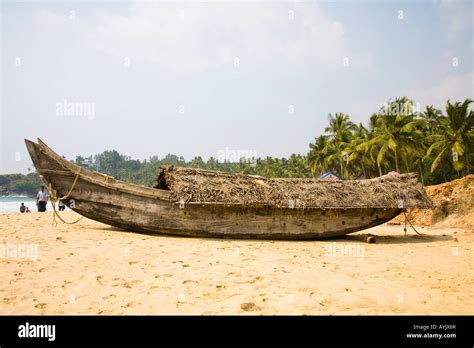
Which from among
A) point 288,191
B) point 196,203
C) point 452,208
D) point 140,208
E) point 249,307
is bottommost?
point 249,307

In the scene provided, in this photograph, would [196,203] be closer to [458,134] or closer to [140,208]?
[140,208]

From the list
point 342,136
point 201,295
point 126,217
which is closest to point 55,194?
point 126,217

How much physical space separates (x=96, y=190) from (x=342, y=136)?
34.7 meters

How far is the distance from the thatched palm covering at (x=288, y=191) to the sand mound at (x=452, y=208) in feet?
18.1

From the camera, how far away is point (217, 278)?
4672mm

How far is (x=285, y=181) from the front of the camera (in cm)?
943

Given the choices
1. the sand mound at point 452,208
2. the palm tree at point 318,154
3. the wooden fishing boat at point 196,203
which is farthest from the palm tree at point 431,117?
the wooden fishing boat at point 196,203

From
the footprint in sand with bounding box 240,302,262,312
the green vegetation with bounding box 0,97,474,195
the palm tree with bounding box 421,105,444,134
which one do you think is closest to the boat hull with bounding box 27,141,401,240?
the footprint in sand with bounding box 240,302,262,312

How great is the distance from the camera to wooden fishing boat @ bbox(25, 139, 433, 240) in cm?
840

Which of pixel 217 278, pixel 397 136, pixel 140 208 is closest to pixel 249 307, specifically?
pixel 217 278

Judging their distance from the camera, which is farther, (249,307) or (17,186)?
(17,186)

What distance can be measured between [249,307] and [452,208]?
1466 cm

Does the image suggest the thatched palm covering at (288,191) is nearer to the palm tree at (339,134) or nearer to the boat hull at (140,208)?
the boat hull at (140,208)
